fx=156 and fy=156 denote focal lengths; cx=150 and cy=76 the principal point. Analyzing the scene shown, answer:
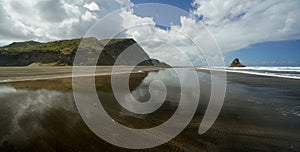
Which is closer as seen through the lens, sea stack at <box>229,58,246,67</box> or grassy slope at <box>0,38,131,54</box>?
grassy slope at <box>0,38,131,54</box>

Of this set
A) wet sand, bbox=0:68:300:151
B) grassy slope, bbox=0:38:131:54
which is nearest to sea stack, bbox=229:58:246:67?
grassy slope, bbox=0:38:131:54

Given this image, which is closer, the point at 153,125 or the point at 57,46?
the point at 153,125

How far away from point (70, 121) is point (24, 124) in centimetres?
127

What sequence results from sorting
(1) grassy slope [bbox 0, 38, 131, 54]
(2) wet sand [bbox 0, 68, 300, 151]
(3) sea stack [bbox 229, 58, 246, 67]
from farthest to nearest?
(3) sea stack [bbox 229, 58, 246, 67] < (1) grassy slope [bbox 0, 38, 131, 54] < (2) wet sand [bbox 0, 68, 300, 151]

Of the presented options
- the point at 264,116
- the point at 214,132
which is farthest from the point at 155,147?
the point at 264,116

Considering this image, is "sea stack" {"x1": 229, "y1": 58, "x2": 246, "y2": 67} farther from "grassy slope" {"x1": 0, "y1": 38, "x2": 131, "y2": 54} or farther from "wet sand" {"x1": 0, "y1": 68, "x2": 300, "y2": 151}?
"wet sand" {"x1": 0, "y1": 68, "x2": 300, "y2": 151}

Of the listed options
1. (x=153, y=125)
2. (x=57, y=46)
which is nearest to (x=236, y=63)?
(x=153, y=125)

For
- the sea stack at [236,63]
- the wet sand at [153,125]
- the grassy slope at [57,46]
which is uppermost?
the grassy slope at [57,46]

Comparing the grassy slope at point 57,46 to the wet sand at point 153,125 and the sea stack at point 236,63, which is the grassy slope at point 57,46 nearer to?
the wet sand at point 153,125

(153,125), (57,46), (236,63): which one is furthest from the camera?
(236,63)

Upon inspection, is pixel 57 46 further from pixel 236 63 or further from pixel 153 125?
pixel 236 63

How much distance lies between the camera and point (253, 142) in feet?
13.5

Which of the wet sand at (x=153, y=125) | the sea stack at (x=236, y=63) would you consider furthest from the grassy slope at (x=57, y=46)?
the sea stack at (x=236, y=63)

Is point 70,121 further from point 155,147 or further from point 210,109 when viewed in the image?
point 210,109
